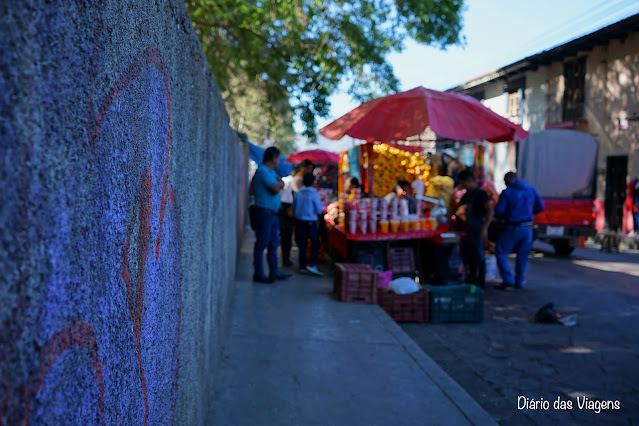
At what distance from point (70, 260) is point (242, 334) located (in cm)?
469

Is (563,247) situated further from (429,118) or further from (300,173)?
(429,118)

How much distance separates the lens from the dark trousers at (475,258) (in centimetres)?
845

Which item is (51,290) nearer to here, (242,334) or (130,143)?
(130,143)

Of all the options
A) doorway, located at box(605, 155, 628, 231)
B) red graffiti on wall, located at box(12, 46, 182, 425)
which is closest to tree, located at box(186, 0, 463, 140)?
red graffiti on wall, located at box(12, 46, 182, 425)

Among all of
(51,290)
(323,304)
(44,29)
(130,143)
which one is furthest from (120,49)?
(323,304)

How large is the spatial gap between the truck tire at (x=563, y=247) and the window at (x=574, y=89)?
29.6ft

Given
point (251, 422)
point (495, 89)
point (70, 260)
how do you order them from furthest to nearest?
point (495, 89) < point (251, 422) < point (70, 260)

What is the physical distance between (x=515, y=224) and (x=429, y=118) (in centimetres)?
249

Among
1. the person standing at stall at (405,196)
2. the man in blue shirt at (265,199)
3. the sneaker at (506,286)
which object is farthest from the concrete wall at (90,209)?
the sneaker at (506,286)

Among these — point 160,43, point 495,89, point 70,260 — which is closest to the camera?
point 70,260

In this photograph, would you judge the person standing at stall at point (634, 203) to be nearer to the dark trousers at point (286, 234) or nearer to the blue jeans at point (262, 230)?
the dark trousers at point (286, 234)

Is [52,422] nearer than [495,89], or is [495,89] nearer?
[52,422]

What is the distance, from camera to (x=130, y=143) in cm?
128

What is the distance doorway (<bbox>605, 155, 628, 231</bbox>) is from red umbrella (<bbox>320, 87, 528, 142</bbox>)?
500 inches
